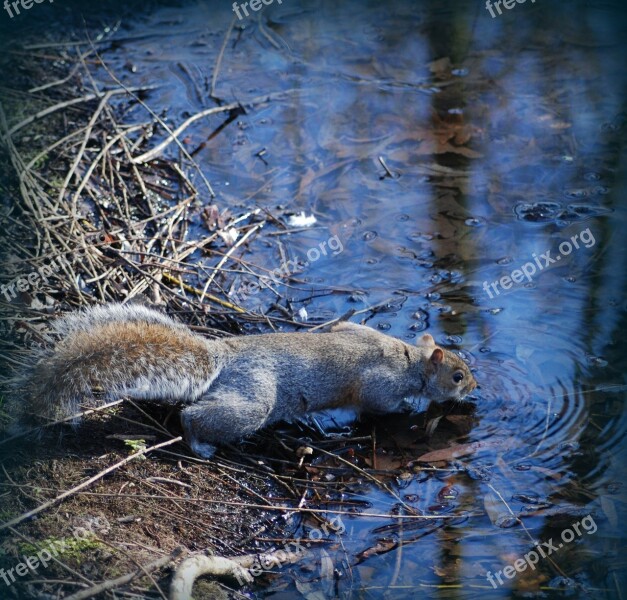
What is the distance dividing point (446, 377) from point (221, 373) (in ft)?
5.20

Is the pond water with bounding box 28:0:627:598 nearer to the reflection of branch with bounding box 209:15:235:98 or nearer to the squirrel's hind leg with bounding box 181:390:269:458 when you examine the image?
the reflection of branch with bounding box 209:15:235:98

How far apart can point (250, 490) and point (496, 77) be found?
688 centimetres

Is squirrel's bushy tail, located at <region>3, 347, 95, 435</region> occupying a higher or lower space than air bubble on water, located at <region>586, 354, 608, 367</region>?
higher

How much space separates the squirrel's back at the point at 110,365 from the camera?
4.63 m

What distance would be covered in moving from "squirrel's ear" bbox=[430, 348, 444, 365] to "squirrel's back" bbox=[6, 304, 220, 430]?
1515 mm

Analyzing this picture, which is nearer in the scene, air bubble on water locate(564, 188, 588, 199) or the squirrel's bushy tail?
the squirrel's bushy tail

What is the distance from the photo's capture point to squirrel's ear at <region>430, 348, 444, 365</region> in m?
5.73

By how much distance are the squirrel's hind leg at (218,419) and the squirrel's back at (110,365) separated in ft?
0.41

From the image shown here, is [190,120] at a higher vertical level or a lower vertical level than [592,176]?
higher

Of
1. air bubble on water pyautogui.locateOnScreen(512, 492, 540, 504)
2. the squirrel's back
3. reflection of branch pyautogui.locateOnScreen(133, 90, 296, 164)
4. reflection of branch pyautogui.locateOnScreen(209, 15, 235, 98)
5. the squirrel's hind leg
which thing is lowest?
air bubble on water pyautogui.locateOnScreen(512, 492, 540, 504)

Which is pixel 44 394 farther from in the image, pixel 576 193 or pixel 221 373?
pixel 576 193

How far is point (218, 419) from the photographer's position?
504cm

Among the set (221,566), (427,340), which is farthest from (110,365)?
(427,340)

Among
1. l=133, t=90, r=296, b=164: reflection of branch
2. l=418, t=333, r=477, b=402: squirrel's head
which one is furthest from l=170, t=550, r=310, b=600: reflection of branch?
l=133, t=90, r=296, b=164: reflection of branch
